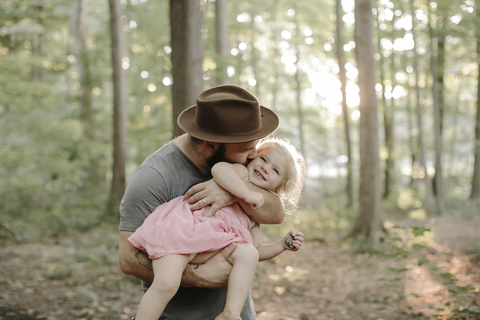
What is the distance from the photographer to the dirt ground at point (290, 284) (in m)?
4.77

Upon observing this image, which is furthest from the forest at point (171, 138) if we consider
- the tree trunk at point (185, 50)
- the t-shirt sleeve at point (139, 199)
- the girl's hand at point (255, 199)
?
the t-shirt sleeve at point (139, 199)

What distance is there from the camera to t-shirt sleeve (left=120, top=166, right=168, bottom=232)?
183 centimetres

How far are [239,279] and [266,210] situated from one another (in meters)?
0.44

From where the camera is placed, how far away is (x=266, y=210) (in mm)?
2096

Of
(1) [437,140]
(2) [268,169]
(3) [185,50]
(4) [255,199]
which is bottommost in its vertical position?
(1) [437,140]

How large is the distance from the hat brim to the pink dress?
0.36m

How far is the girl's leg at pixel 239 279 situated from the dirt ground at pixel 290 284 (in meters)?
2.66

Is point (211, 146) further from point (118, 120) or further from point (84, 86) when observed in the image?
point (84, 86)

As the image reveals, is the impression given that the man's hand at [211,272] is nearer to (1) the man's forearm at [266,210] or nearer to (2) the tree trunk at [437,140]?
(1) the man's forearm at [266,210]

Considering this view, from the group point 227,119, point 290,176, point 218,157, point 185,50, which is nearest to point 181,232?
point 218,157

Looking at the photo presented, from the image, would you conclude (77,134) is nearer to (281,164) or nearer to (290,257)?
(290,257)

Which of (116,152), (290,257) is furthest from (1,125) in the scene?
(290,257)

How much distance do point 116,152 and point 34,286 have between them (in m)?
5.57

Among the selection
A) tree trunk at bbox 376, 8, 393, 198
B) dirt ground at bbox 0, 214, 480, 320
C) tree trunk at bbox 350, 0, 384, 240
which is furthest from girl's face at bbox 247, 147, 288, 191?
tree trunk at bbox 376, 8, 393, 198
